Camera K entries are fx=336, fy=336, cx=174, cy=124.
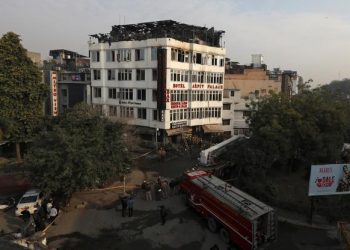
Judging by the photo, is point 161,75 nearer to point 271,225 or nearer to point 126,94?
point 126,94

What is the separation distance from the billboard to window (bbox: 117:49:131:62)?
2820 centimetres

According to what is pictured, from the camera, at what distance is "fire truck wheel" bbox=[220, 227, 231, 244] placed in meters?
18.6

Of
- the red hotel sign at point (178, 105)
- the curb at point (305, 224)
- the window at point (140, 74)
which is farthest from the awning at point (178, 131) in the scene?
the curb at point (305, 224)

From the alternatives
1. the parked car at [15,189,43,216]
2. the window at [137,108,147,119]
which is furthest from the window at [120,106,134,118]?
the parked car at [15,189,43,216]

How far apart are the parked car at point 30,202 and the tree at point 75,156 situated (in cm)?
124

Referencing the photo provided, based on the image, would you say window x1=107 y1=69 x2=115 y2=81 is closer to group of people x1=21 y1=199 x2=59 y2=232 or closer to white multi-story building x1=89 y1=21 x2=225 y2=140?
white multi-story building x1=89 y1=21 x2=225 y2=140

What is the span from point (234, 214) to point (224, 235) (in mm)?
1967

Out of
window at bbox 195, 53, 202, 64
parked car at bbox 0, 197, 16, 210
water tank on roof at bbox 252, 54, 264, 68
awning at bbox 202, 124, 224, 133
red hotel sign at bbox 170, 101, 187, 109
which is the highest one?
water tank on roof at bbox 252, 54, 264, 68

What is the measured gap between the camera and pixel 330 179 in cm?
2120

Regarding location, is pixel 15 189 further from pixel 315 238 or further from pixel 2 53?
pixel 315 238

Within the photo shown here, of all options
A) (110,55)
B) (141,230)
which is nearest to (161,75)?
(110,55)

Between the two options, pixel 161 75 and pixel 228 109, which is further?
pixel 228 109

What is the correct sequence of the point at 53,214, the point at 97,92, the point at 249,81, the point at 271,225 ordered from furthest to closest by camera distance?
the point at 249,81, the point at 97,92, the point at 53,214, the point at 271,225

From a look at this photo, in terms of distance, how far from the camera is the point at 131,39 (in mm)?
42531
